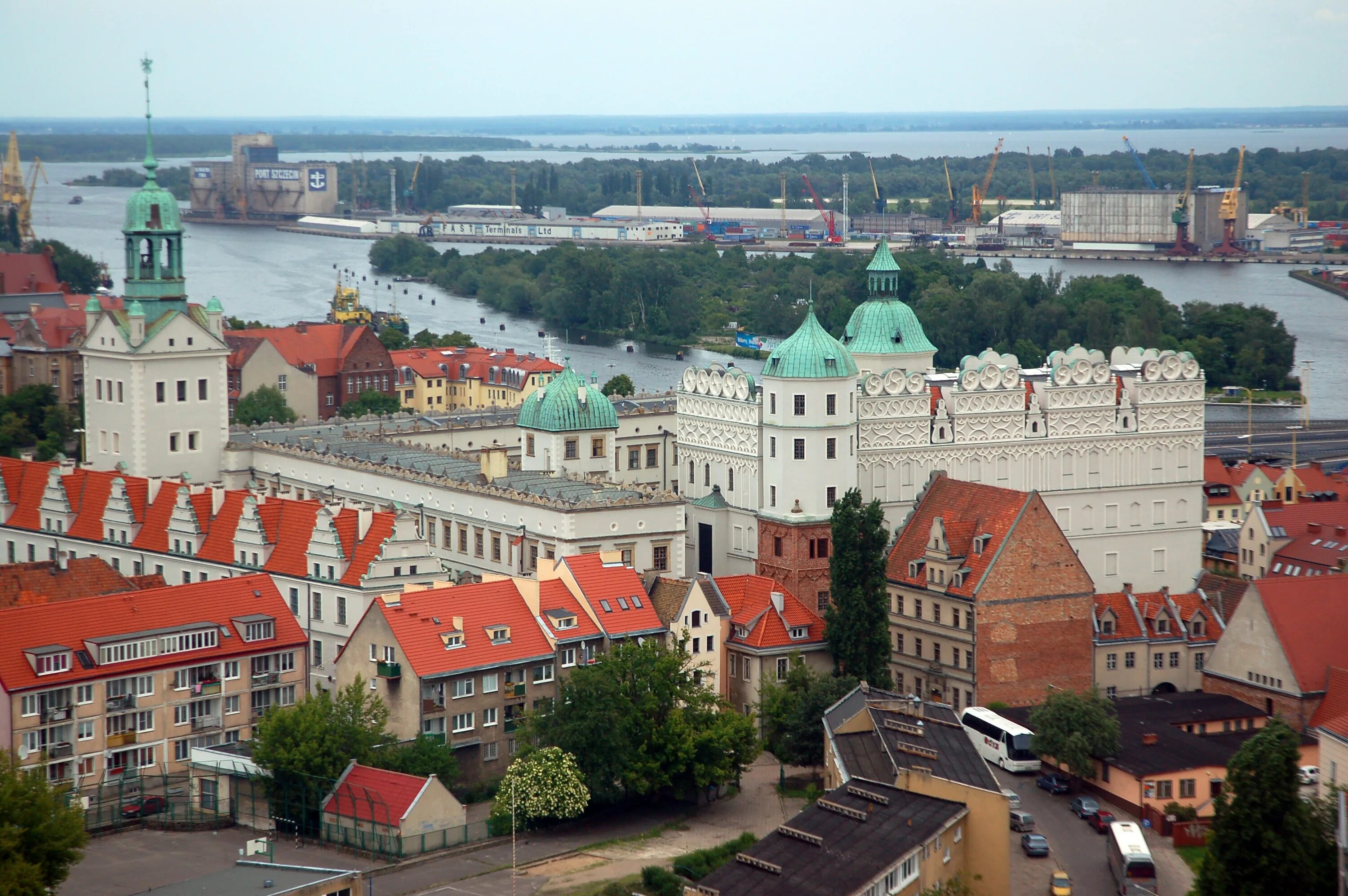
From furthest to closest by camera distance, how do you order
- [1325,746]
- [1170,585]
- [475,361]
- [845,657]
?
[475,361], [1170,585], [845,657], [1325,746]

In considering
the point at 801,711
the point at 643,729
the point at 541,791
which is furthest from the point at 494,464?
the point at 541,791

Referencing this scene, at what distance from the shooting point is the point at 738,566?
73500 millimetres

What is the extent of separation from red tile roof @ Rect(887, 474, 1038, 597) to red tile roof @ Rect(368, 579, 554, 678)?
14.7m

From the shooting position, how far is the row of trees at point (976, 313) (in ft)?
505

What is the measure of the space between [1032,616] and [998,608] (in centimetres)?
124

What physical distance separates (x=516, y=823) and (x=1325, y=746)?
20.6 metres

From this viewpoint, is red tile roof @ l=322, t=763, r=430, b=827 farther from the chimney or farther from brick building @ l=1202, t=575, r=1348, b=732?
brick building @ l=1202, t=575, r=1348, b=732

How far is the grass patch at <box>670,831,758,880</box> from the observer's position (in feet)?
166

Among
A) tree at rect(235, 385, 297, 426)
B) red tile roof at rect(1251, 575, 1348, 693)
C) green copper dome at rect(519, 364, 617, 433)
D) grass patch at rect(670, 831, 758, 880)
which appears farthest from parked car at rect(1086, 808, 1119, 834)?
tree at rect(235, 385, 297, 426)

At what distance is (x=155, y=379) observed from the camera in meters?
81.8

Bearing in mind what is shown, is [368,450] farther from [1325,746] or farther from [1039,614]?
[1325,746]

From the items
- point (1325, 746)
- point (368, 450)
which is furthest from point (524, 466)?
point (1325, 746)

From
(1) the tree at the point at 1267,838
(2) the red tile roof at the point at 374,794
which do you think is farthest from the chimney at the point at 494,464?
(1) the tree at the point at 1267,838

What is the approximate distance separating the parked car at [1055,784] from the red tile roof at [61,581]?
27.9 m
